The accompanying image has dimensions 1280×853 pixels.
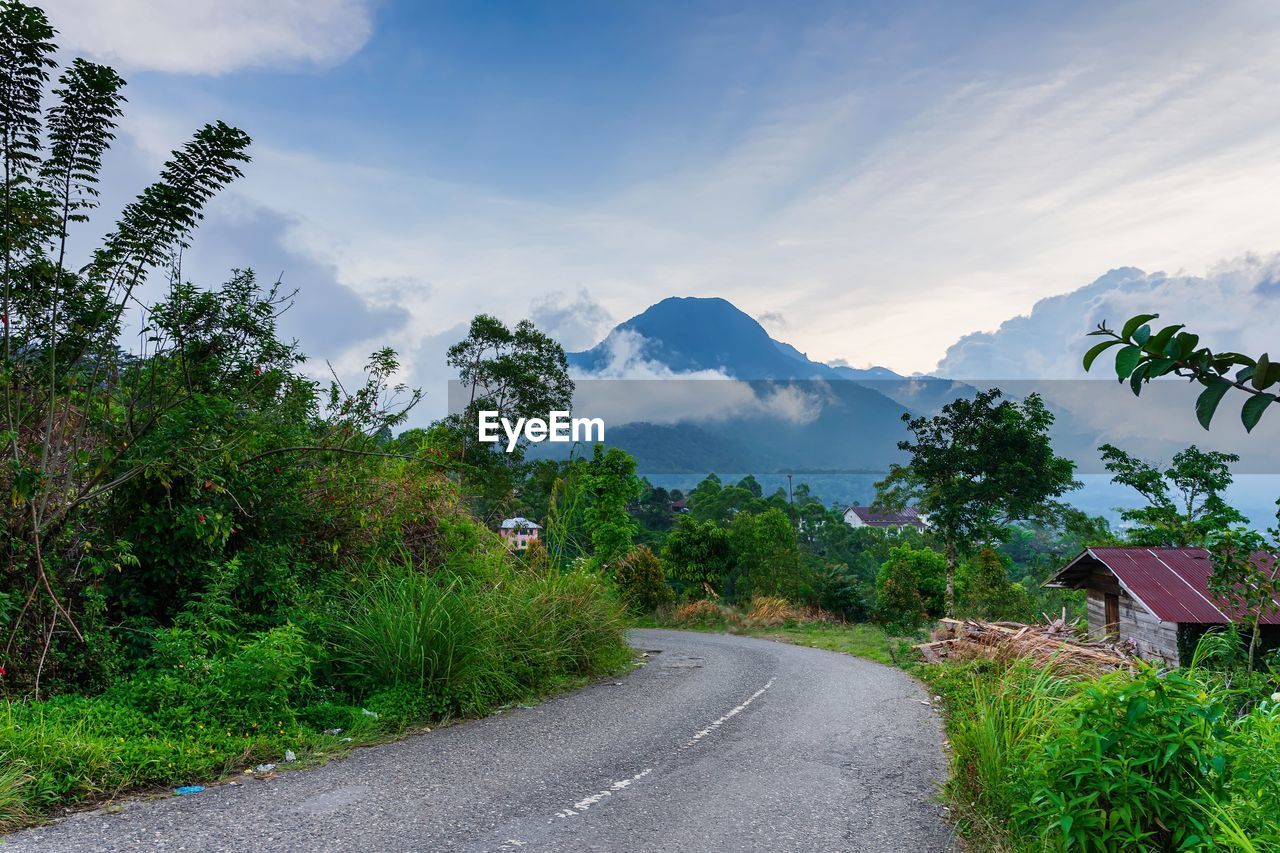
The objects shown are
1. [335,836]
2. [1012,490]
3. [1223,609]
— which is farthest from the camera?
[1012,490]

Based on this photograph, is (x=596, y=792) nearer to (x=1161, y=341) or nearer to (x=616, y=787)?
(x=616, y=787)

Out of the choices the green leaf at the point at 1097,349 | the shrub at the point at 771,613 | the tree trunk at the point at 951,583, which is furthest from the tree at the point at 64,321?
the tree trunk at the point at 951,583

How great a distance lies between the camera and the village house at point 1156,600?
16359mm

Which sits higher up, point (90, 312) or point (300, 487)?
point (90, 312)

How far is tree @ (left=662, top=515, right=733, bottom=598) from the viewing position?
31250mm

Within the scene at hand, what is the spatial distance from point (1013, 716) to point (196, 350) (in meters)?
8.16

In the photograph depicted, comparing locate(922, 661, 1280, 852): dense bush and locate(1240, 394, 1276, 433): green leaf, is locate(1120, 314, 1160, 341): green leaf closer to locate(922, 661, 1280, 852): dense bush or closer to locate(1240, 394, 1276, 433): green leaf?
locate(1240, 394, 1276, 433): green leaf

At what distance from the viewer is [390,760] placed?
20.0 ft

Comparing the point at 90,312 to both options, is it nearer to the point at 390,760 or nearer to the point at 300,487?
the point at 300,487

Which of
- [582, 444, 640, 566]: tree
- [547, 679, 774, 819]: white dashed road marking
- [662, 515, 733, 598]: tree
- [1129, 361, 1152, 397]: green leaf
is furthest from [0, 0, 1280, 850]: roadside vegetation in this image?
[662, 515, 733, 598]: tree

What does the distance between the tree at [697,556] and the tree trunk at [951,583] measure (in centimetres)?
900

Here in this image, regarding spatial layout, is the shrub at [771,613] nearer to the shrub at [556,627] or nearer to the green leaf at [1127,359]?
the shrub at [556,627]

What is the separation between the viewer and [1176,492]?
2744 centimetres

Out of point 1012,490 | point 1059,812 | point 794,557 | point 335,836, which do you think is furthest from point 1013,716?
point 794,557
